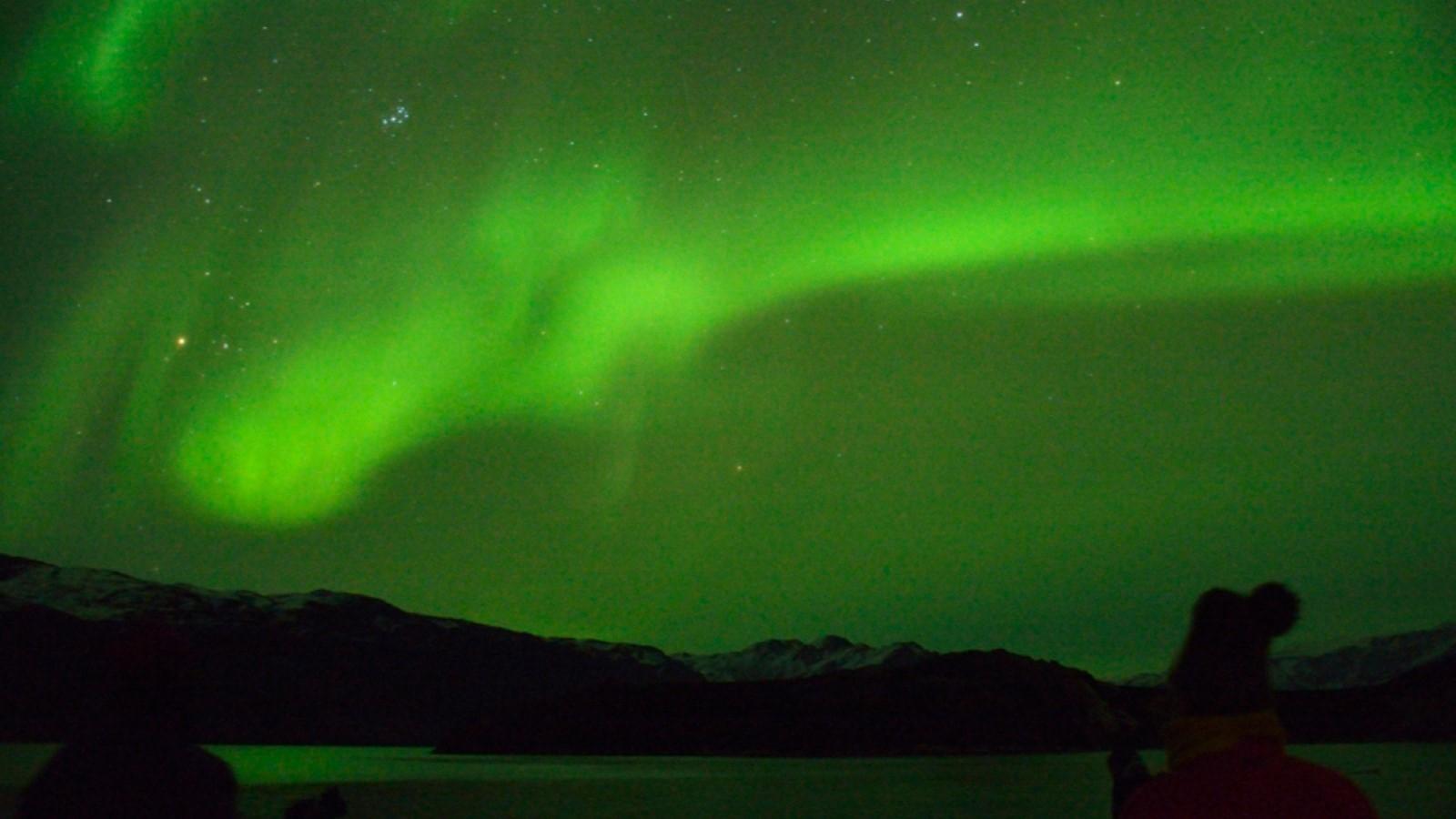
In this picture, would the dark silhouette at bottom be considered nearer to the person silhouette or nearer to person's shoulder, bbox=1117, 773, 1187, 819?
the person silhouette

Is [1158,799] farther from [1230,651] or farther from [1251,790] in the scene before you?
[1230,651]

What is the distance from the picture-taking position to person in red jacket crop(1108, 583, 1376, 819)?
319 centimetres

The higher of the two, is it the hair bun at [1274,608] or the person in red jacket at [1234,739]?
the hair bun at [1274,608]

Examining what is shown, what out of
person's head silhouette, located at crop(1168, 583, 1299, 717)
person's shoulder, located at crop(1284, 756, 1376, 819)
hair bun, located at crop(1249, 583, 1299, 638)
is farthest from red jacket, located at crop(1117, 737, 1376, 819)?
hair bun, located at crop(1249, 583, 1299, 638)

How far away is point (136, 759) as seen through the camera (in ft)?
14.1

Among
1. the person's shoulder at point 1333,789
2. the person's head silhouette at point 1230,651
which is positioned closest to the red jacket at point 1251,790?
the person's shoulder at point 1333,789

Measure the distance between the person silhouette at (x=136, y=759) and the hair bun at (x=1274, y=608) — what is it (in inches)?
131

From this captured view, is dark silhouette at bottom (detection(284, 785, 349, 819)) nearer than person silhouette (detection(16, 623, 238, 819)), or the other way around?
person silhouette (detection(16, 623, 238, 819))

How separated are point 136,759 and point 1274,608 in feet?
12.0

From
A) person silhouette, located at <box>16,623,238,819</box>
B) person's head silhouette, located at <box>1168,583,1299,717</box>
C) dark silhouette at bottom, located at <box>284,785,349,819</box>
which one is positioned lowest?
dark silhouette at bottom, located at <box>284,785,349,819</box>

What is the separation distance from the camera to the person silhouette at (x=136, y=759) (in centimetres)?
422

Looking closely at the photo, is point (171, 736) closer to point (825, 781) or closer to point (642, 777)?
point (825, 781)

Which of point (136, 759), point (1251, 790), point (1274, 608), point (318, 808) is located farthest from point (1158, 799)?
point (318, 808)

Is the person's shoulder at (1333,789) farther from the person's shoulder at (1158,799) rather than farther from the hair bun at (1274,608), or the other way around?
the hair bun at (1274,608)
